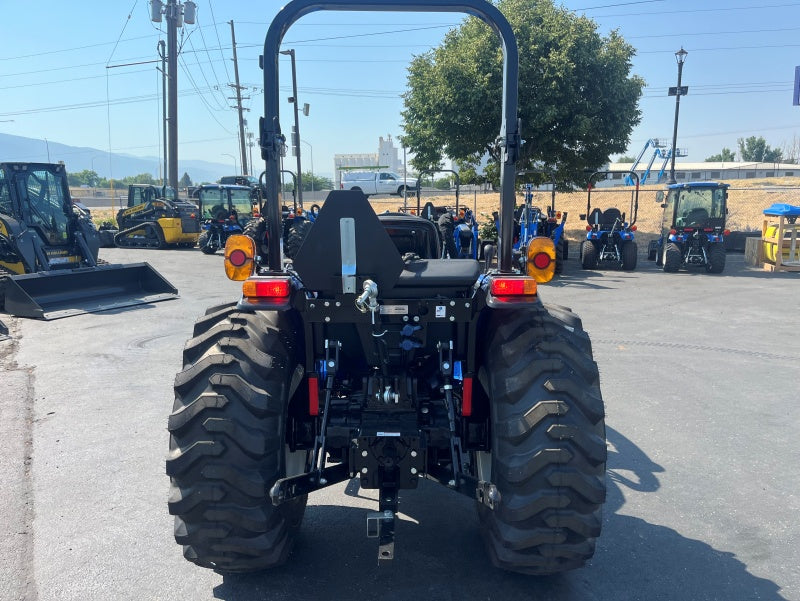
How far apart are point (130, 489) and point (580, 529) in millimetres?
3123

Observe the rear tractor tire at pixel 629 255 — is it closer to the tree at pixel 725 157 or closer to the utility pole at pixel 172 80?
the utility pole at pixel 172 80

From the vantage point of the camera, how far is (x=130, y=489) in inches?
169

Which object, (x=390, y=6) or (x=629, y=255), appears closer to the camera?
(x=390, y=6)

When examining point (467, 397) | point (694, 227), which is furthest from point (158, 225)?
point (467, 397)

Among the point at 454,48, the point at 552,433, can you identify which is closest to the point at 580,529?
the point at 552,433

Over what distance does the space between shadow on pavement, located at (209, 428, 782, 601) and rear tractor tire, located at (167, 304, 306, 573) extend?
313 millimetres

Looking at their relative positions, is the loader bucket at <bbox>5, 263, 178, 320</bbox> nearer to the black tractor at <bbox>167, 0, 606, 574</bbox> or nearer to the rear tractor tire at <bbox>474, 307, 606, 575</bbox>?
the black tractor at <bbox>167, 0, 606, 574</bbox>

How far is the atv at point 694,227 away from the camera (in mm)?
16781

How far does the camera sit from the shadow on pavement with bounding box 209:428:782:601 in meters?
3.12

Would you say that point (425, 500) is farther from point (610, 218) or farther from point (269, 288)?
point (610, 218)

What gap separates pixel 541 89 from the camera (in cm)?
1694

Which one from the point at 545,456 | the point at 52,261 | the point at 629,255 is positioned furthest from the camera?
the point at 629,255

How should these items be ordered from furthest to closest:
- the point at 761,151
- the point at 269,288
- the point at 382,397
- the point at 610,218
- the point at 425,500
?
the point at 761,151 < the point at 610,218 < the point at 425,500 < the point at 382,397 < the point at 269,288

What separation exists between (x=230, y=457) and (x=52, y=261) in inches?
481
